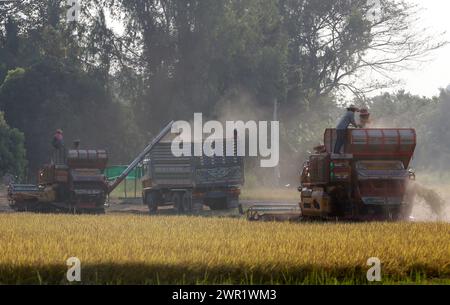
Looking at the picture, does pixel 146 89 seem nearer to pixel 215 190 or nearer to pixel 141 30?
pixel 141 30

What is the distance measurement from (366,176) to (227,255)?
10.1 m

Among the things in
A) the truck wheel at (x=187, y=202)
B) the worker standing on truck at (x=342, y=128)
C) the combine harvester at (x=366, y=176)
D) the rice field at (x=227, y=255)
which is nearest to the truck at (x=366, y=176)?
the combine harvester at (x=366, y=176)

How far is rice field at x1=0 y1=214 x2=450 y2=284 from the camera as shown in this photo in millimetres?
13320

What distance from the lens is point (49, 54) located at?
224 ft

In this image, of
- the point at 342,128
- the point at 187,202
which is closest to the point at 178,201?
the point at 187,202

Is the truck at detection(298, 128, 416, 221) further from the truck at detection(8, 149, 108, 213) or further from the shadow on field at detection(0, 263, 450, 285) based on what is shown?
the truck at detection(8, 149, 108, 213)

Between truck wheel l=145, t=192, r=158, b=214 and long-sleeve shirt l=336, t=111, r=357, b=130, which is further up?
long-sleeve shirt l=336, t=111, r=357, b=130

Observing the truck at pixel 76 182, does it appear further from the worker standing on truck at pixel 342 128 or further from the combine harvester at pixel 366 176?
the worker standing on truck at pixel 342 128

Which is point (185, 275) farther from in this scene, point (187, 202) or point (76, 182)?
point (187, 202)

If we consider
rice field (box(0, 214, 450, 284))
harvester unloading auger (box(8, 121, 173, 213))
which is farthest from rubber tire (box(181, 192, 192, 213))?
rice field (box(0, 214, 450, 284))

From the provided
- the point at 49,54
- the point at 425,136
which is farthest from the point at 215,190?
the point at 425,136

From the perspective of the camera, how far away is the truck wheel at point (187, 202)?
126 feet

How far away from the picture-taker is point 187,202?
38594mm
